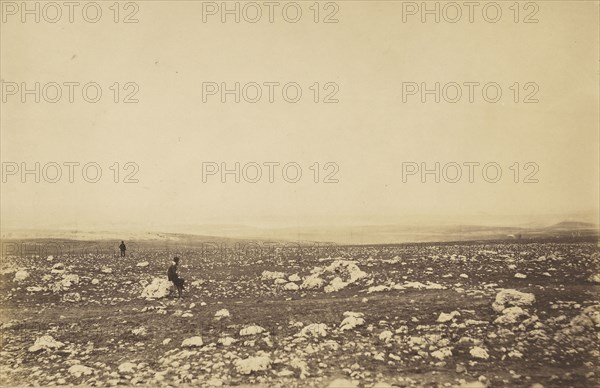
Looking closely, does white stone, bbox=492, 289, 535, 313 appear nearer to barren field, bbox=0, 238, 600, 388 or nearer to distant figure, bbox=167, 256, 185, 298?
barren field, bbox=0, 238, 600, 388

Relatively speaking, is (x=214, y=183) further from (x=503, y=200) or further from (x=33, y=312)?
(x=503, y=200)

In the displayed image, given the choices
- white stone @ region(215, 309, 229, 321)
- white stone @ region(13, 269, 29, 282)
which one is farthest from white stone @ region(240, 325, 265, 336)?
white stone @ region(13, 269, 29, 282)

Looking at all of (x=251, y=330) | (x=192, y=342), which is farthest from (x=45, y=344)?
(x=251, y=330)

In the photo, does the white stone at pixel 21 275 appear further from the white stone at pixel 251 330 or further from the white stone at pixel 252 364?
the white stone at pixel 252 364

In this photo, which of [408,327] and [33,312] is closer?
[408,327]

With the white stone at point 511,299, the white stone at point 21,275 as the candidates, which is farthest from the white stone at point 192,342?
the white stone at point 511,299

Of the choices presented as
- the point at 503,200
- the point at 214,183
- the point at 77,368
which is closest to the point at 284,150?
the point at 214,183

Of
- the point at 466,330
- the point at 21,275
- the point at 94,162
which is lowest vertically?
the point at 466,330

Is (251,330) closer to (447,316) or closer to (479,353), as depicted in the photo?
(447,316)
